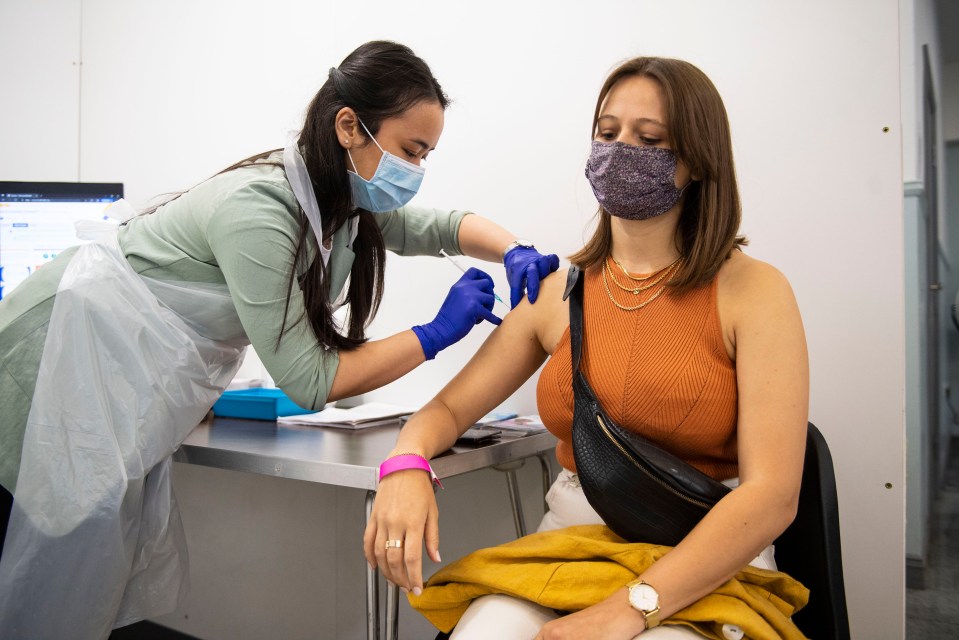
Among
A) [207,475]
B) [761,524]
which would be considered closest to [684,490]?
[761,524]

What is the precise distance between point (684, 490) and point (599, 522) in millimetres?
256

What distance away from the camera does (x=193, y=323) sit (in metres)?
1.31

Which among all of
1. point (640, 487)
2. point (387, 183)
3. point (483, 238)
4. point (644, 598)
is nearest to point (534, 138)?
point (483, 238)

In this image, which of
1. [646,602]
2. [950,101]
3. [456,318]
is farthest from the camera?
[950,101]

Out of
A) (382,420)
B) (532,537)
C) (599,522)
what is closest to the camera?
(532,537)

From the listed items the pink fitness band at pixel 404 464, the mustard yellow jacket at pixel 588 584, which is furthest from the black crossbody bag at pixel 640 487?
the pink fitness band at pixel 404 464

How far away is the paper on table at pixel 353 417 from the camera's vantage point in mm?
1675

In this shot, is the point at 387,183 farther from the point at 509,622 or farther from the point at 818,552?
the point at 818,552

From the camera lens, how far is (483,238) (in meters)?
1.62

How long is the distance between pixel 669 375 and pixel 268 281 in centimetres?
65

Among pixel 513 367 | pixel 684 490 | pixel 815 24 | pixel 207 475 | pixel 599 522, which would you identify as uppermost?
pixel 815 24

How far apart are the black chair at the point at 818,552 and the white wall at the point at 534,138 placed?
1.24 ft

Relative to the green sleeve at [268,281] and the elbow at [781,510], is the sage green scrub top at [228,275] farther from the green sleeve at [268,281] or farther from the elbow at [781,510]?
the elbow at [781,510]

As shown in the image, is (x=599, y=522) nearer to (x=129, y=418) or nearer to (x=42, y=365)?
(x=129, y=418)
